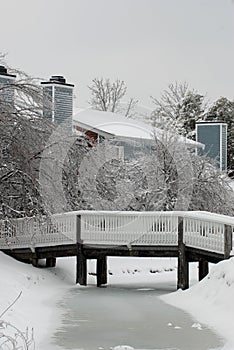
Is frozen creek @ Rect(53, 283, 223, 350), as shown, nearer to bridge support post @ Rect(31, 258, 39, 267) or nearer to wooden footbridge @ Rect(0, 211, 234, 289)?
wooden footbridge @ Rect(0, 211, 234, 289)

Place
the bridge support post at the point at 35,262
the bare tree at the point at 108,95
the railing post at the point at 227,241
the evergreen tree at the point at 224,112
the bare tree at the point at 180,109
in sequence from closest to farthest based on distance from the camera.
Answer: the railing post at the point at 227,241, the bridge support post at the point at 35,262, the evergreen tree at the point at 224,112, the bare tree at the point at 180,109, the bare tree at the point at 108,95

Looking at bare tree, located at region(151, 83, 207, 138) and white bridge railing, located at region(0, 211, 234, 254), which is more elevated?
bare tree, located at region(151, 83, 207, 138)

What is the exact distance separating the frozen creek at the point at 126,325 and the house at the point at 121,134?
545 inches

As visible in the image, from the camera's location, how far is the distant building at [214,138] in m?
37.4

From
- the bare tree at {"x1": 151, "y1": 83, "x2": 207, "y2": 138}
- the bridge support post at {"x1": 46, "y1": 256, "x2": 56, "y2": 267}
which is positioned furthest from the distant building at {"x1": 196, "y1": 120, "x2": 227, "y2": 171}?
the bridge support post at {"x1": 46, "y1": 256, "x2": 56, "y2": 267}

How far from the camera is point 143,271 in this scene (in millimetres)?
21844

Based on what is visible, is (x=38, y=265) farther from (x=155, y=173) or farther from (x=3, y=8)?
(x=155, y=173)

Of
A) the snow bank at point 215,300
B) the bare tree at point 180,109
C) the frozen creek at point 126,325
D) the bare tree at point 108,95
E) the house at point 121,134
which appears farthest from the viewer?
the bare tree at point 108,95

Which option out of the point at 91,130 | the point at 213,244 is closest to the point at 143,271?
the point at 213,244

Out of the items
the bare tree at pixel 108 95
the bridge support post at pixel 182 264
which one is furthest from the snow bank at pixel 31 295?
the bare tree at pixel 108 95

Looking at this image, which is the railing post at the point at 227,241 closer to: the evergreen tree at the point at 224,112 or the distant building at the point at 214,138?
the distant building at the point at 214,138

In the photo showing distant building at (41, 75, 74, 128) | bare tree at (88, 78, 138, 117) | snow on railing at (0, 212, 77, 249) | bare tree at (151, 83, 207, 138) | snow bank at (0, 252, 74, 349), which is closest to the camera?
snow bank at (0, 252, 74, 349)

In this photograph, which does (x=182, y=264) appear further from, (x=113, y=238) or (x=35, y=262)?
(x=35, y=262)

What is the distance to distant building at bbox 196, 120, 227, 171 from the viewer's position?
123ft
